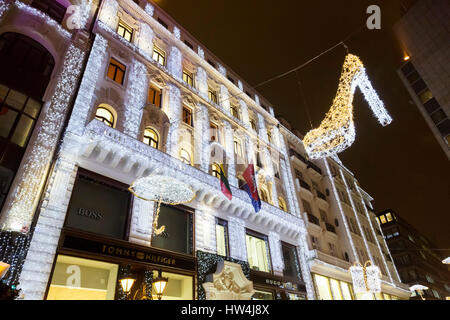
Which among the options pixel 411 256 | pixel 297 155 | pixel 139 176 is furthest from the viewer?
pixel 411 256

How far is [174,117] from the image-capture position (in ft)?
58.1

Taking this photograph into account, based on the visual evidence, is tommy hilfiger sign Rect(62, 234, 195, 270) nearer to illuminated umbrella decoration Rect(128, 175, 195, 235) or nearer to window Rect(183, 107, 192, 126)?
illuminated umbrella decoration Rect(128, 175, 195, 235)

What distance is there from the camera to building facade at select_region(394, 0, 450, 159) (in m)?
33.8

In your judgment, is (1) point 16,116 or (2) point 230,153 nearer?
(1) point 16,116

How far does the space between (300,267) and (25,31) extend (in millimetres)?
21400

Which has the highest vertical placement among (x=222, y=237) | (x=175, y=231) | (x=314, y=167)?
(x=314, y=167)

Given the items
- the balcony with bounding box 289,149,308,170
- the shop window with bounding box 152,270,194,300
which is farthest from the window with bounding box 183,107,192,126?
the balcony with bounding box 289,149,308,170

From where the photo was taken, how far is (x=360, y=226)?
111ft

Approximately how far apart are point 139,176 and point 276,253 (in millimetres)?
10835

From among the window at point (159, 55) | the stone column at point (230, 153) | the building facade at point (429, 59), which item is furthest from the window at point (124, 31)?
the building facade at point (429, 59)

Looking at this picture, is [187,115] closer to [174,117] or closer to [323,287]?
[174,117]

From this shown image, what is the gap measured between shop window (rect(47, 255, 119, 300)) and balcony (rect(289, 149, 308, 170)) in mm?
21783

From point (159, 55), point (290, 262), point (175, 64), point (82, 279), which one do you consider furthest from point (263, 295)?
point (159, 55)

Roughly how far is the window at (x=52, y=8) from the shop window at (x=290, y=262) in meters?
19.4
